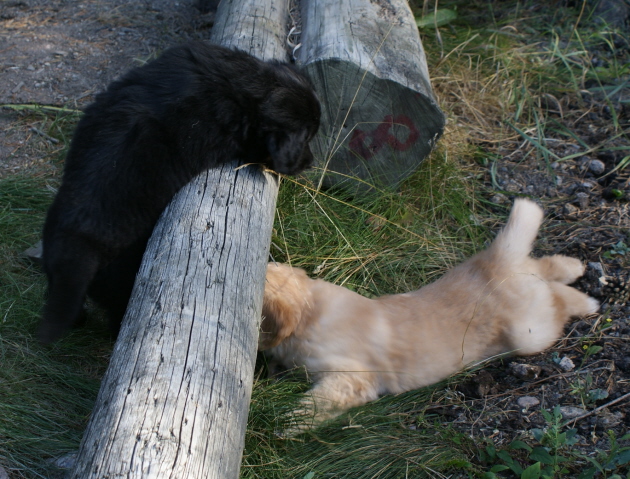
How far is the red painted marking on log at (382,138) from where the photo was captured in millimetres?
3523

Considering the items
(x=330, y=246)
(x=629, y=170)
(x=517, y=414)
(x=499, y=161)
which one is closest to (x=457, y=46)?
(x=499, y=161)

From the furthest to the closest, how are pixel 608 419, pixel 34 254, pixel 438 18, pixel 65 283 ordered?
pixel 438 18, pixel 34 254, pixel 65 283, pixel 608 419

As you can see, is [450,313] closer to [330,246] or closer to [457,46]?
[330,246]

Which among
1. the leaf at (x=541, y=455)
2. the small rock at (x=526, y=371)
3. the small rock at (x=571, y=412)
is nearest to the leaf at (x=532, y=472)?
the leaf at (x=541, y=455)

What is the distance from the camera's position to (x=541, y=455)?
204cm

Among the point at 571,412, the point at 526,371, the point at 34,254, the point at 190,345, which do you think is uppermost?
the point at 190,345

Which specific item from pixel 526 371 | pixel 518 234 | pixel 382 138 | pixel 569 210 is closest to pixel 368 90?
pixel 382 138

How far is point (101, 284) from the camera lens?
2.67 meters

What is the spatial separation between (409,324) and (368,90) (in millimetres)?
1378

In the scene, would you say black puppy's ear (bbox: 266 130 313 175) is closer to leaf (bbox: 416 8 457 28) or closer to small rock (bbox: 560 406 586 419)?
small rock (bbox: 560 406 586 419)

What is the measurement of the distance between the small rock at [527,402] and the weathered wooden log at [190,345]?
117 centimetres

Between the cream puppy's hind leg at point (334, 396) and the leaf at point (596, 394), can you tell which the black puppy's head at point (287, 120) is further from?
the leaf at point (596, 394)

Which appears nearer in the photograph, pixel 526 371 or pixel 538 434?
pixel 538 434

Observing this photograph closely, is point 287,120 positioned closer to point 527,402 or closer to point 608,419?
point 527,402
